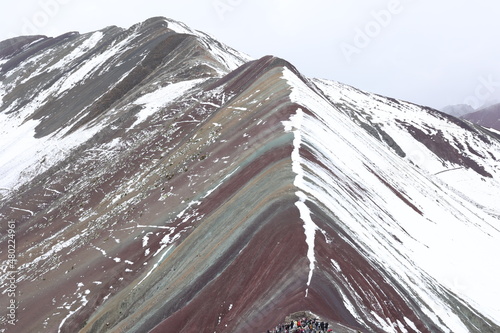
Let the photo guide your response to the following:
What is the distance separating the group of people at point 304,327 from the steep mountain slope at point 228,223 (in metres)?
1.04

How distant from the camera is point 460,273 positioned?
31.1 m

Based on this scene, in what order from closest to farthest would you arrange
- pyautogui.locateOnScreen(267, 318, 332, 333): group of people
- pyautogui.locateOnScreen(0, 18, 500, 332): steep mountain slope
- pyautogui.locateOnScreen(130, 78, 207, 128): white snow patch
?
pyautogui.locateOnScreen(267, 318, 332, 333): group of people < pyautogui.locateOnScreen(0, 18, 500, 332): steep mountain slope < pyautogui.locateOnScreen(130, 78, 207, 128): white snow patch

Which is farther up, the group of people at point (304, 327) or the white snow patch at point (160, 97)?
the white snow patch at point (160, 97)

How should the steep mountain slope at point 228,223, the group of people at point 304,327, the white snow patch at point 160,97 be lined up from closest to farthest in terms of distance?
1. the group of people at point 304,327
2. the steep mountain slope at point 228,223
3. the white snow patch at point 160,97

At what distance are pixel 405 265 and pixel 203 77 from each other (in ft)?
179

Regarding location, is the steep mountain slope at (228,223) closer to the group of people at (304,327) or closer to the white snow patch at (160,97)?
the white snow patch at (160,97)

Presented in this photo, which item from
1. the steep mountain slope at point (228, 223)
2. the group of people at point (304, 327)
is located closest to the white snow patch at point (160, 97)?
the steep mountain slope at point (228, 223)

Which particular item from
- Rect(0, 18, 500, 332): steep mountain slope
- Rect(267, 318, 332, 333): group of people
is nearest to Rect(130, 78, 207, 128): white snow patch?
Rect(0, 18, 500, 332): steep mountain slope

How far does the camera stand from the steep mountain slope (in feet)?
63.9

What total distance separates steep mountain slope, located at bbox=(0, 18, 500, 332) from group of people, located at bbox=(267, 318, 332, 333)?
3.40 feet

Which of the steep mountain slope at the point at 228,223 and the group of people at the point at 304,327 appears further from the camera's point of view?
the steep mountain slope at the point at 228,223

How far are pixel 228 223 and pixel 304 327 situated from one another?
12315mm

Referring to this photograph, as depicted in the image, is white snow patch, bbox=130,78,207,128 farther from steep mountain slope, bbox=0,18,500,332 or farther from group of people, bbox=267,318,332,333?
group of people, bbox=267,318,332,333

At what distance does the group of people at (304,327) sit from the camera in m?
14.5
